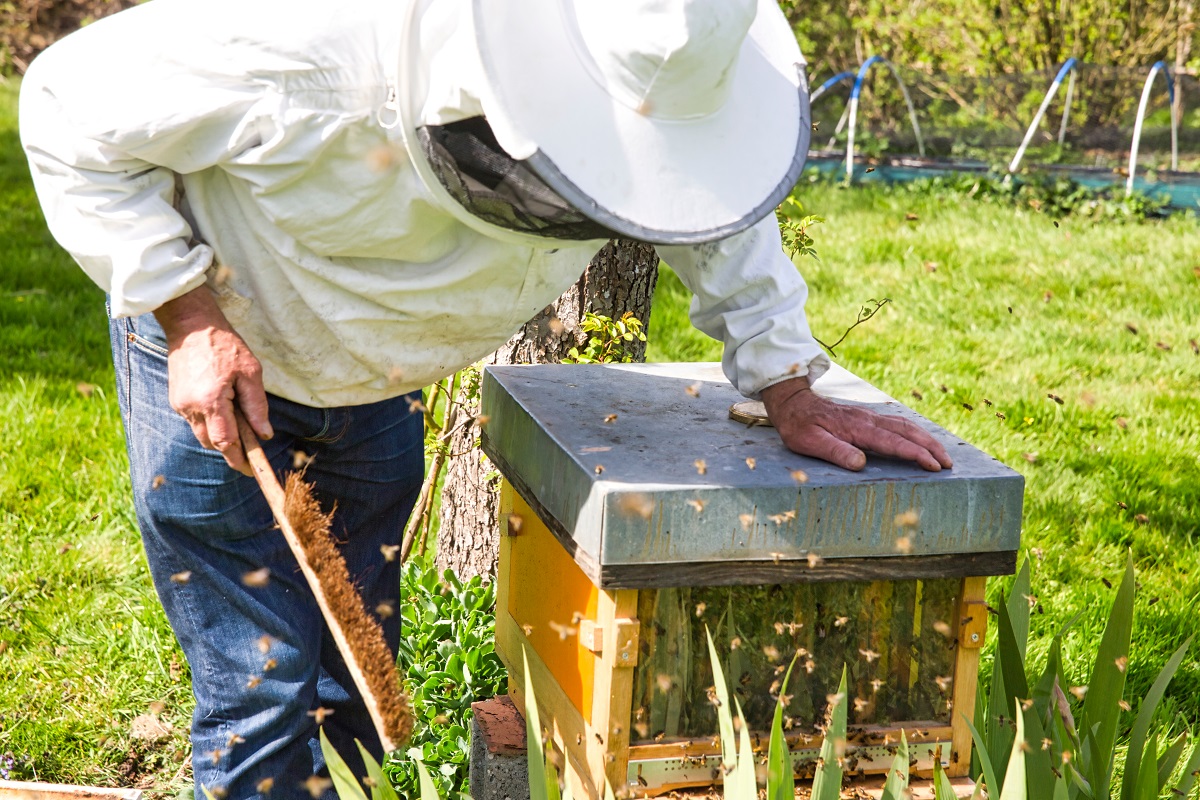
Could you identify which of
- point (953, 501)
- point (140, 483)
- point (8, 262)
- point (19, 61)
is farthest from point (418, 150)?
point (19, 61)

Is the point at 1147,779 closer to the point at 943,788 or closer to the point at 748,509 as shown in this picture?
the point at 943,788

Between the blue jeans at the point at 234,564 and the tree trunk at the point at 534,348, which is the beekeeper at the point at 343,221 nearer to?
the blue jeans at the point at 234,564

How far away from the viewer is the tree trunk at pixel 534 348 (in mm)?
2598

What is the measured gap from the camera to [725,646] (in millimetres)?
1637

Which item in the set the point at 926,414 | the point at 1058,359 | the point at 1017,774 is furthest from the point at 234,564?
the point at 1058,359

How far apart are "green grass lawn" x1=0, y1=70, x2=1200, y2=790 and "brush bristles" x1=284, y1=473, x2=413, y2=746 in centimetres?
114

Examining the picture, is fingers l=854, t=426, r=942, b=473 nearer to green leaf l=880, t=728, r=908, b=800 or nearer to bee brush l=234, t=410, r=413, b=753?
green leaf l=880, t=728, r=908, b=800

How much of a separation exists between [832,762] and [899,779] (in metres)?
0.09

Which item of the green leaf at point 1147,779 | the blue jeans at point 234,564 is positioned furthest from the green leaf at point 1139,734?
the blue jeans at point 234,564

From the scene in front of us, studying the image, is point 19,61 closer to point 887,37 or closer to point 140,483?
point 887,37

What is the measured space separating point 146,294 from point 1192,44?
9444 millimetres

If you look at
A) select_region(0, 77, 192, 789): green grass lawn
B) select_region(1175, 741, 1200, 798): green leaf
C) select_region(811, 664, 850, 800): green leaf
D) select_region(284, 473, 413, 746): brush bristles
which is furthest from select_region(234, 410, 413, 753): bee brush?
select_region(0, 77, 192, 789): green grass lawn

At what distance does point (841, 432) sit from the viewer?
169 cm

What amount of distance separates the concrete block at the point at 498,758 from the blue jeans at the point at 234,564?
292 mm
